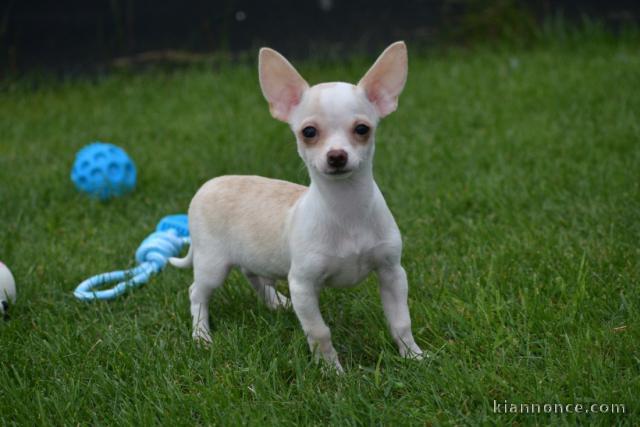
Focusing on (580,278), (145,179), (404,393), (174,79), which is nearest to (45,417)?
(404,393)

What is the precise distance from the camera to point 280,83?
2.89 m

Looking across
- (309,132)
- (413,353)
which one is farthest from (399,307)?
(309,132)

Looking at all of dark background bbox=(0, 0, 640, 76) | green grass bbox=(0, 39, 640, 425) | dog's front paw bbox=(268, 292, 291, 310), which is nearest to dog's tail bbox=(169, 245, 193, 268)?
green grass bbox=(0, 39, 640, 425)

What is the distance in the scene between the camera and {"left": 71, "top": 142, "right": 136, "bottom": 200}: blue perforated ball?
204 inches

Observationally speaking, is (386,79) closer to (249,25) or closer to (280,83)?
(280,83)

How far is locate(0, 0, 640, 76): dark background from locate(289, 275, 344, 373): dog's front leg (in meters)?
6.32

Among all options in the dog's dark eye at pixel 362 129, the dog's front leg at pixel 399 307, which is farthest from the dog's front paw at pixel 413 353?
the dog's dark eye at pixel 362 129

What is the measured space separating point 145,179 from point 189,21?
377cm

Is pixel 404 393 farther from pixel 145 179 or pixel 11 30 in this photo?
pixel 11 30

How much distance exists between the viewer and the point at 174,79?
27.9 ft

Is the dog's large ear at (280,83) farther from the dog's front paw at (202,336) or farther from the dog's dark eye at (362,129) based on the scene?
the dog's front paw at (202,336)

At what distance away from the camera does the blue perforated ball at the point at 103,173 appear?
5.17 m

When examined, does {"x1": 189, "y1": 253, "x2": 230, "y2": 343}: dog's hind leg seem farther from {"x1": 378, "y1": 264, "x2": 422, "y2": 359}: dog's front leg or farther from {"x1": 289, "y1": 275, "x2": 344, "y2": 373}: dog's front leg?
{"x1": 378, "y1": 264, "x2": 422, "y2": 359}: dog's front leg

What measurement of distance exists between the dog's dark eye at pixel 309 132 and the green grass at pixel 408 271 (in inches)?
31.8
